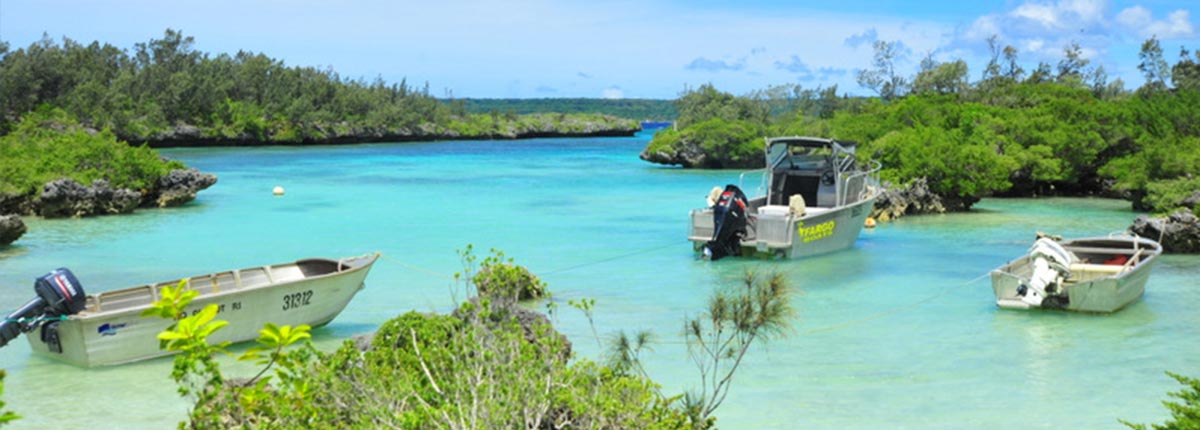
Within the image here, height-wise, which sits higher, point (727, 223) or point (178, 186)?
point (727, 223)

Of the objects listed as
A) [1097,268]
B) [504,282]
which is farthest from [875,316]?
[504,282]

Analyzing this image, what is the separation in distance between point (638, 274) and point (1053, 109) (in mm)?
25072

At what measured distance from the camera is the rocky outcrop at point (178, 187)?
31.3 m

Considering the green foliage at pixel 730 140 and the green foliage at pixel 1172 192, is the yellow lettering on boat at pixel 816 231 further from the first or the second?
the green foliage at pixel 730 140

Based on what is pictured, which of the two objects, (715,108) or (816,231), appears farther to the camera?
(715,108)

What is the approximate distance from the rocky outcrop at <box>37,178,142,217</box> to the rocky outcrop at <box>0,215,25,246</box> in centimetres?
534

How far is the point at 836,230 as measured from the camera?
21.5m

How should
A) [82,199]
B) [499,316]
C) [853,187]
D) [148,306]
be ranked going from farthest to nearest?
[82,199]
[853,187]
[148,306]
[499,316]

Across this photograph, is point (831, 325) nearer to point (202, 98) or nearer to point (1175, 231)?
point (1175, 231)

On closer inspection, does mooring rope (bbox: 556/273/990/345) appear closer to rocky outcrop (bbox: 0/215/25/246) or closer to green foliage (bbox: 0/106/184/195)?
rocky outcrop (bbox: 0/215/25/246)

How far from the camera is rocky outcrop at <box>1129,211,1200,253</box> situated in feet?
67.5

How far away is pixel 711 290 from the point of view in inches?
691

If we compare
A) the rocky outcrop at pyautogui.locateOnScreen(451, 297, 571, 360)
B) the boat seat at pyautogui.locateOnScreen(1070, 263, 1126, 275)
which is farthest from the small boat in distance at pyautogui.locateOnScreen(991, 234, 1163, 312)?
the rocky outcrop at pyautogui.locateOnScreen(451, 297, 571, 360)

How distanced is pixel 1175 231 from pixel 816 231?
653 cm
